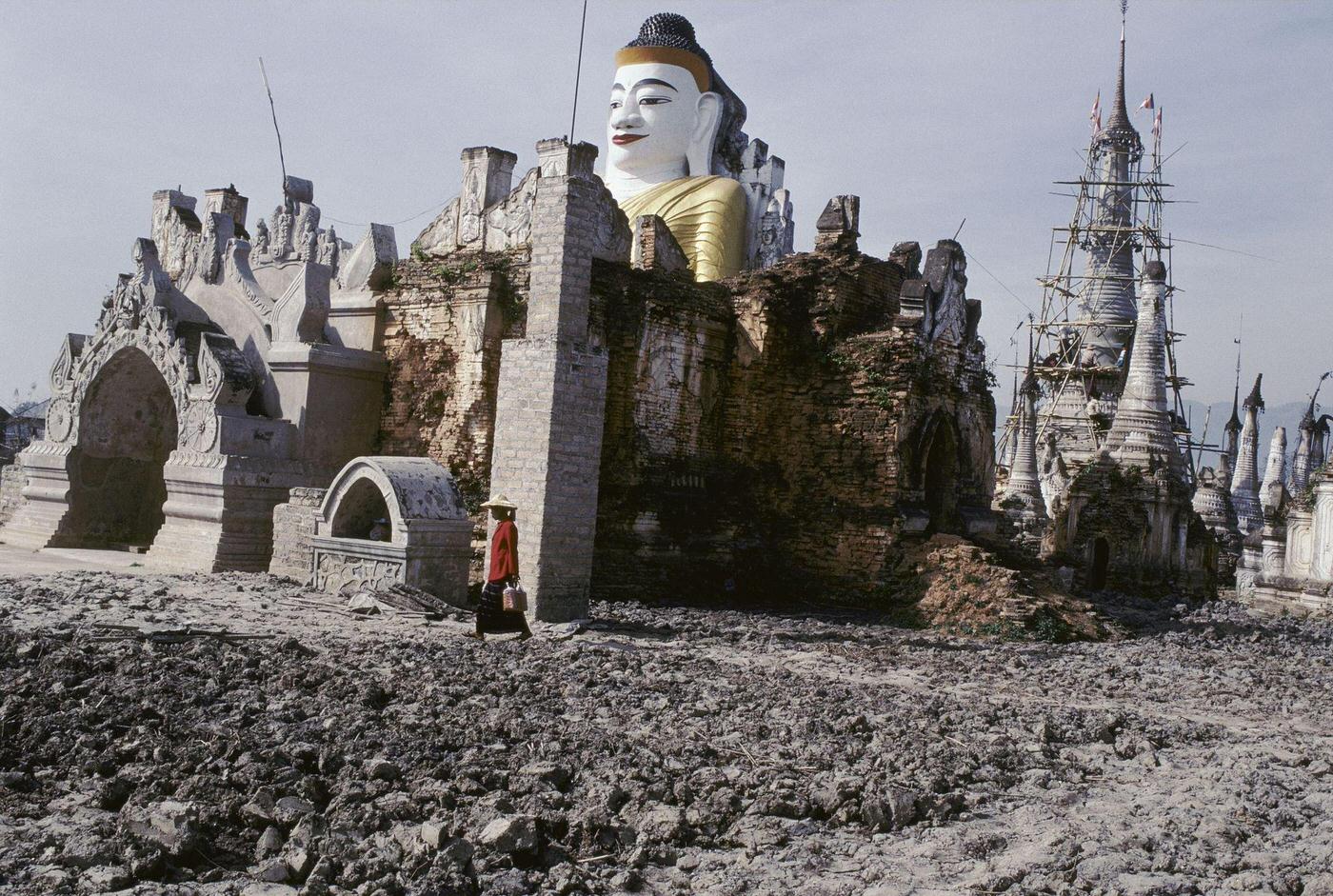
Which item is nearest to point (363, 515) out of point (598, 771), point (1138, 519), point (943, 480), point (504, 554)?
point (504, 554)

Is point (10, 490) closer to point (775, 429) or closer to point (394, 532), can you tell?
point (394, 532)

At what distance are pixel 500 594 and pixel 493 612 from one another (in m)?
0.14

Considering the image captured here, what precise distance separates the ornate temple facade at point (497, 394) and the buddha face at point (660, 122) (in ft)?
15.8

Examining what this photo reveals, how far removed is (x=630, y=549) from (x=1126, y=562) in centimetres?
975

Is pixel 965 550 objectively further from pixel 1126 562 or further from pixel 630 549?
pixel 1126 562

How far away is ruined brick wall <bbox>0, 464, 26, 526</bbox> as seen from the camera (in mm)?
14422

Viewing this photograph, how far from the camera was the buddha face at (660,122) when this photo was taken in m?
19.6

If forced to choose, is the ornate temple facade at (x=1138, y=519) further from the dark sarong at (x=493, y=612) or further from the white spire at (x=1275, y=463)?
the dark sarong at (x=493, y=612)

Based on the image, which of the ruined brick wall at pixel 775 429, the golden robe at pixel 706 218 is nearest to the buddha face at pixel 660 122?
the golden robe at pixel 706 218

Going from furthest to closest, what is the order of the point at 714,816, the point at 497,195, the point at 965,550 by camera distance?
1. the point at 497,195
2. the point at 965,550
3. the point at 714,816

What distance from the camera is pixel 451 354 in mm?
12859

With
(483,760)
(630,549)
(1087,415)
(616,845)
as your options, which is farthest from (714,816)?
(1087,415)

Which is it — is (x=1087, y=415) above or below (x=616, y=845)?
above

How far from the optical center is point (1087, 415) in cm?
3450
